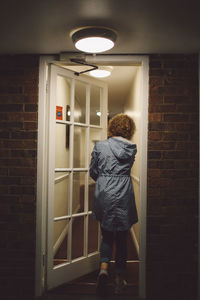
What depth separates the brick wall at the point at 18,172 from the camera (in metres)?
2.43

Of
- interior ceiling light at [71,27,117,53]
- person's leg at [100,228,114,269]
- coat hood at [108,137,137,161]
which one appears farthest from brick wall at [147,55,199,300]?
interior ceiling light at [71,27,117,53]

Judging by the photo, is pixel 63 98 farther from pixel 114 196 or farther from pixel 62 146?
pixel 114 196

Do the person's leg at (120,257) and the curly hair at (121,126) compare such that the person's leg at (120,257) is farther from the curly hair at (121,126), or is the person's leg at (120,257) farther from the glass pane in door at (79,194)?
the curly hair at (121,126)

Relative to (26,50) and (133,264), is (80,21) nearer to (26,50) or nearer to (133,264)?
(26,50)

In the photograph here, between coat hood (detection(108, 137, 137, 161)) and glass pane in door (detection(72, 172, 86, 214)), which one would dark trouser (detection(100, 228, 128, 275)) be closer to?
glass pane in door (detection(72, 172, 86, 214))

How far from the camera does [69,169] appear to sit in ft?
8.61

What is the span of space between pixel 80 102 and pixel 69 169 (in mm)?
714

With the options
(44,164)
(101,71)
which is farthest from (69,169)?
(101,71)

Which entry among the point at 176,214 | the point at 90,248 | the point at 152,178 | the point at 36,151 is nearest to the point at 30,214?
the point at 36,151

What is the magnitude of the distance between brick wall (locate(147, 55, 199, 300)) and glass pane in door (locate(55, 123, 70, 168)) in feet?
2.81

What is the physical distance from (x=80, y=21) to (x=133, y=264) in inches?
107

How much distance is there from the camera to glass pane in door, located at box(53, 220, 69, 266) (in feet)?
8.80

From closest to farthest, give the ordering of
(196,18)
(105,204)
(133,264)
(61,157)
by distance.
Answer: (196,18)
(105,204)
(61,157)
(133,264)

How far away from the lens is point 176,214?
2420mm
